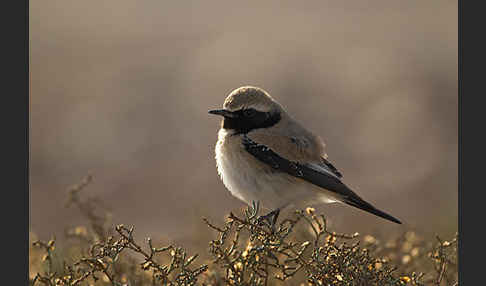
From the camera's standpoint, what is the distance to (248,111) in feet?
16.0

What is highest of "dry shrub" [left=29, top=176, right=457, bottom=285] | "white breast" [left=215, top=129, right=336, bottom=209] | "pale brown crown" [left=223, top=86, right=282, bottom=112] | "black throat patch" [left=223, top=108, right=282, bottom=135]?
"pale brown crown" [left=223, top=86, right=282, bottom=112]

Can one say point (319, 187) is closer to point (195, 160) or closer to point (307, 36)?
point (195, 160)

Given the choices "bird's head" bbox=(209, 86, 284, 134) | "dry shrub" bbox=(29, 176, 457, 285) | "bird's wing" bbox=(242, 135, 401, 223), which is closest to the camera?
"dry shrub" bbox=(29, 176, 457, 285)

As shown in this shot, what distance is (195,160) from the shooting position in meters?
11.2

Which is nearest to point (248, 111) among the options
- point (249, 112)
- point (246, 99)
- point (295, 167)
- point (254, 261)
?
point (249, 112)

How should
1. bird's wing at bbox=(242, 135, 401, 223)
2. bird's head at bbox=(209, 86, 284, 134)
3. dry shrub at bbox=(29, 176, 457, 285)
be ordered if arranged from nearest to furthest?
1. dry shrub at bbox=(29, 176, 457, 285)
2. bird's wing at bbox=(242, 135, 401, 223)
3. bird's head at bbox=(209, 86, 284, 134)

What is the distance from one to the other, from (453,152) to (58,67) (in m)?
8.52

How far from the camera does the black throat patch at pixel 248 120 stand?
4887 millimetres

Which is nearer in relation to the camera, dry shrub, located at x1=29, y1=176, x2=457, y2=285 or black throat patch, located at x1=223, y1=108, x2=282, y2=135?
dry shrub, located at x1=29, y1=176, x2=457, y2=285

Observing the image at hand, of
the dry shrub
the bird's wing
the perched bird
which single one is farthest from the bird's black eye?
the dry shrub

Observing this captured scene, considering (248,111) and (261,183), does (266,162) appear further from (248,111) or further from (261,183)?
(248,111)

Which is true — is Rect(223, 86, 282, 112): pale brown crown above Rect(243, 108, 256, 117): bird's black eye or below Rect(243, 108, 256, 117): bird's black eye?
above

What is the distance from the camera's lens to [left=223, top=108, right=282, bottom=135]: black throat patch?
4.89 m

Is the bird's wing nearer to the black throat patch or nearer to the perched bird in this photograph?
the perched bird
